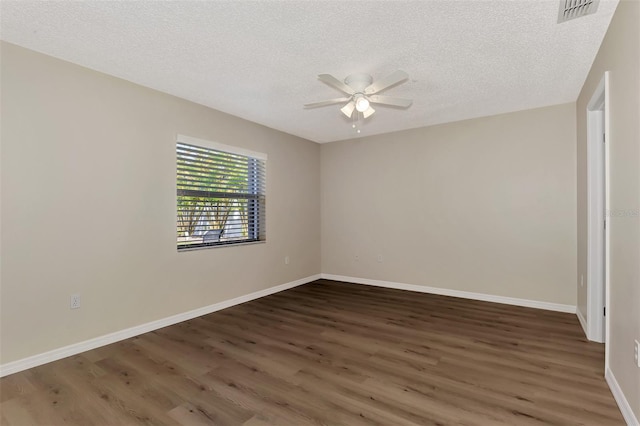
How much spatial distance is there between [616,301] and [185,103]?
430cm

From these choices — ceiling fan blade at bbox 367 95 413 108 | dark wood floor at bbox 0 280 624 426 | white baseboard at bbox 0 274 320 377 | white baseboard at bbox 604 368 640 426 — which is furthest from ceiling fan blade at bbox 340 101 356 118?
white baseboard at bbox 604 368 640 426

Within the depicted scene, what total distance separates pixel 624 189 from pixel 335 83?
2105 millimetres

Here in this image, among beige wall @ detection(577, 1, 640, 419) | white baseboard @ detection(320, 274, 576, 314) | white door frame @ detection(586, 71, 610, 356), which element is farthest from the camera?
white baseboard @ detection(320, 274, 576, 314)

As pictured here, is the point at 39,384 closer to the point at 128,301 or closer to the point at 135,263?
the point at 128,301

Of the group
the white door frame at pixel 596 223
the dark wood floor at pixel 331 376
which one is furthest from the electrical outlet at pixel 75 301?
the white door frame at pixel 596 223

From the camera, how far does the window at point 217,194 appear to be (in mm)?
3887

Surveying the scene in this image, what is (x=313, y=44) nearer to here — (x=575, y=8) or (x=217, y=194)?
(x=575, y=8)

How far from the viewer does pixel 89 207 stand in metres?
3.02

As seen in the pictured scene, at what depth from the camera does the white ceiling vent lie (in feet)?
6.79

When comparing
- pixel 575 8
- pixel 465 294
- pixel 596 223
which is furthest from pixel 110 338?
pixel 596 223

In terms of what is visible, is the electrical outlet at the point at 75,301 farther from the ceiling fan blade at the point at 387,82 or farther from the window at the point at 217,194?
the ceiling fan blade at the point at 387,82

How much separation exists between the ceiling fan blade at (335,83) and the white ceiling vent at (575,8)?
1.55m

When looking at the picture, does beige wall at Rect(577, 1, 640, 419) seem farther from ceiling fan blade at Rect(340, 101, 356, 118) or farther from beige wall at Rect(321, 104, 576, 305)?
ceiling fan blade at Rect(340, 101, 356, 118)

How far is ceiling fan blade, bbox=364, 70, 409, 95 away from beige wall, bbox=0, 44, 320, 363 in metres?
2.12
